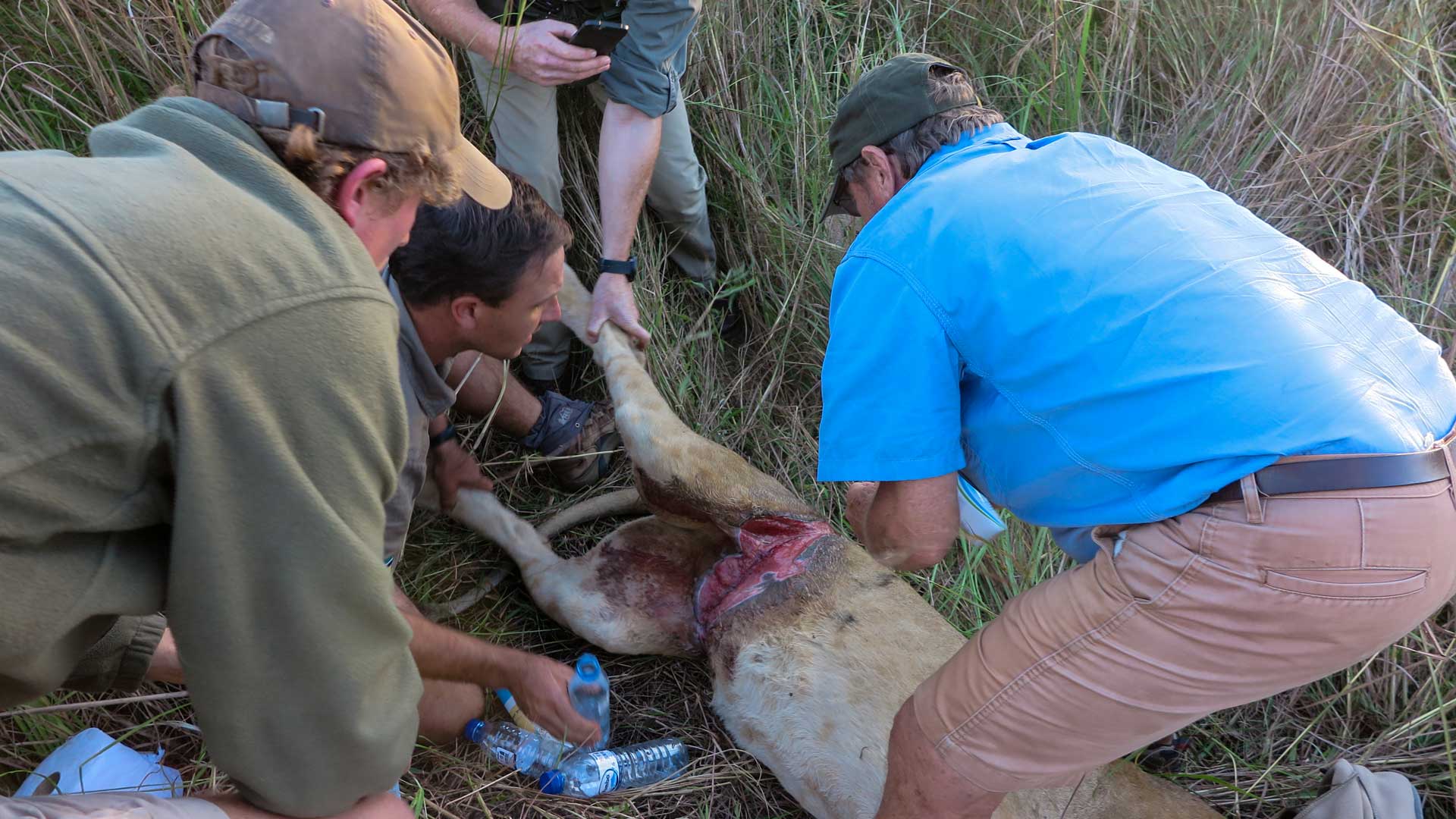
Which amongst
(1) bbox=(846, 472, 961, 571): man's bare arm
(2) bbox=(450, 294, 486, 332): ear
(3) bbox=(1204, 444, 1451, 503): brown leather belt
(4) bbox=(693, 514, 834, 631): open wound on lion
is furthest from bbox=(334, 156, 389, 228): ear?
(4) bbox=(693, 514, 834, 631): open wound on lion

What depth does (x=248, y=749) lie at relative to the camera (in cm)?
125

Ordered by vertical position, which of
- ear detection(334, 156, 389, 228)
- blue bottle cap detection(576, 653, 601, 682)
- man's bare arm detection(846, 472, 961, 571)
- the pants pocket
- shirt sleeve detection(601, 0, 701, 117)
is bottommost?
blue bottle cap detection(576, 653, 601, 682)

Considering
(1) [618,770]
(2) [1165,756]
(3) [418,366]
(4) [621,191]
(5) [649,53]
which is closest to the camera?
(3) [418,366]

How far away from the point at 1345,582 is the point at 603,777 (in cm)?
179

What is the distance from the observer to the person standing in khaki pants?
2.91 m

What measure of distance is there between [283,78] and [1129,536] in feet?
5.44

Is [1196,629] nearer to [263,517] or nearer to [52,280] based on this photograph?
[263,517]

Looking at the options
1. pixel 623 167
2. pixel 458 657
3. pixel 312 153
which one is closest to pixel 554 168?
pixel 623 167

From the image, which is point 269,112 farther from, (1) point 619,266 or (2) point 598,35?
(1) point 619,266

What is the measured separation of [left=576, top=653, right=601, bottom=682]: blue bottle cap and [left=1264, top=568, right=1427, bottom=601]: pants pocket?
169 centimetres

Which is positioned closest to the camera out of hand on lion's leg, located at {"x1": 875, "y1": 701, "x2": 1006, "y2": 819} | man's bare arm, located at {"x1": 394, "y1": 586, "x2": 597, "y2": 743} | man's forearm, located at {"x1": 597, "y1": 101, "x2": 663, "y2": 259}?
hand on lion's leg, located at {"x1": 875, "y1": 701, "x2": 1006, "y2": 819}

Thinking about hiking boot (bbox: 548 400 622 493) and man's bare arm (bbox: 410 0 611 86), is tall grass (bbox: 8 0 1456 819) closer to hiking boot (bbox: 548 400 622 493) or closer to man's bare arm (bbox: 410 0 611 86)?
hiking boot (bbox: 548 400 622 493)

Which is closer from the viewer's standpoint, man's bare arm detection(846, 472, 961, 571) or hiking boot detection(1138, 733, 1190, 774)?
man's bare arm detection(846, 472, 961, 571)

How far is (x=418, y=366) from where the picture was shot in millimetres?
2324
